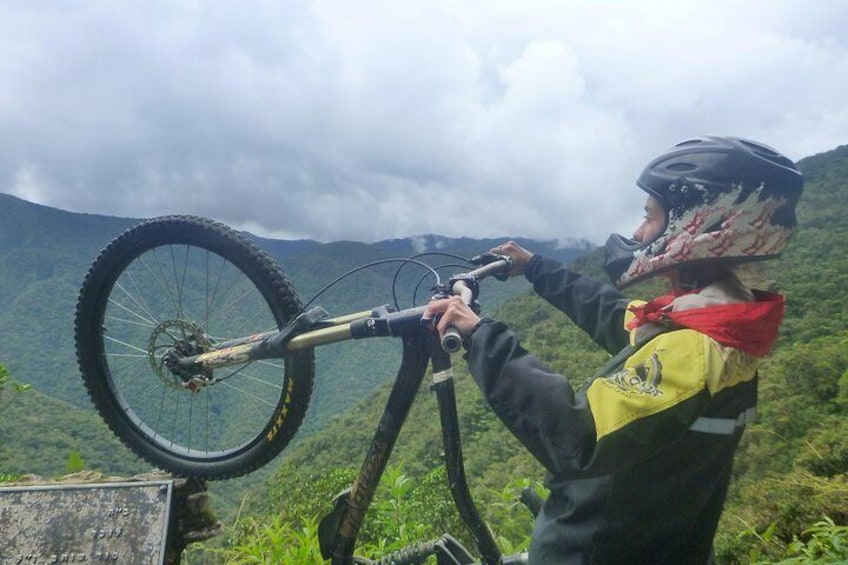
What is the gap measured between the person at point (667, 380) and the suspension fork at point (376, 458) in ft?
1.60

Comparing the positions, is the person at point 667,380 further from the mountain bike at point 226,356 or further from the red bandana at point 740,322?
the mountain bike at point 226,356

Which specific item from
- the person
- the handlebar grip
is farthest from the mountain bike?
the person

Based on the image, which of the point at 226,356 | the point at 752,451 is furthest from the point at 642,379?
the point at 752,451

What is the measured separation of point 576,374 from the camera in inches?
475

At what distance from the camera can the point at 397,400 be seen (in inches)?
105

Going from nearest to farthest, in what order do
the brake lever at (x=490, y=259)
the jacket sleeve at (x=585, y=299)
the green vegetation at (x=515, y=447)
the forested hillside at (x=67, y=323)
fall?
1. the jacket sleeve at (x=585, y=299)
2. the brake lever at (x=490, y=259)
3. the green vegetation at (x=515, y=447)
4. the forested hillside at (x=67, y=323)

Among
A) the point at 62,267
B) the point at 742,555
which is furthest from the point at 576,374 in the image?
the point at 62,267

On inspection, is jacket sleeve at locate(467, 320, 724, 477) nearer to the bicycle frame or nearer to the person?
the person

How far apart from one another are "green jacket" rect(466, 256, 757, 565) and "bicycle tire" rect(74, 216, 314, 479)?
1484mm

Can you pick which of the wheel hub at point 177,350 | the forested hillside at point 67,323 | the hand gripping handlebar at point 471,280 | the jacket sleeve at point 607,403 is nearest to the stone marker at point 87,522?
the wheel hub at point 177,350

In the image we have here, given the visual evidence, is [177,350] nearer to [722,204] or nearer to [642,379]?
[642,379]

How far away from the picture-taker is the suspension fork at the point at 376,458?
8.53 ft

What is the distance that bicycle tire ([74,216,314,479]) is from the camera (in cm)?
316

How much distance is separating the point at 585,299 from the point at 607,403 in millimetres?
1232
